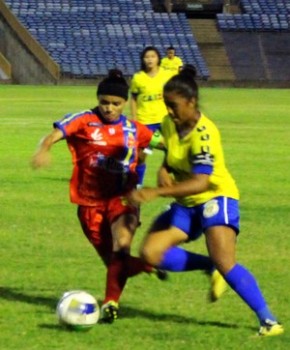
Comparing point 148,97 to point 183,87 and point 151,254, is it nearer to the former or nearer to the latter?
point 151,254

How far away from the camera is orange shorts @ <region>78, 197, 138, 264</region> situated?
8391mm

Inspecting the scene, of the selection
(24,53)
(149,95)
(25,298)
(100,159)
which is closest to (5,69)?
(24,53)

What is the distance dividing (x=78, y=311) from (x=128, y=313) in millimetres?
885

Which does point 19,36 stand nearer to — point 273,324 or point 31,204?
point 31,204

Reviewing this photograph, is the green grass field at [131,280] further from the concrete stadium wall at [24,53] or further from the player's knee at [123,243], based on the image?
the concrete stadium wall at [24,53]

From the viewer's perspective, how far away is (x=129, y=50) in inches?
2377

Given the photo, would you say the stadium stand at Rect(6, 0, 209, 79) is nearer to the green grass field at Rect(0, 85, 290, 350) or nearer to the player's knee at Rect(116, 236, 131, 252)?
the green grass field at Rect(0, 85, 290, 350)

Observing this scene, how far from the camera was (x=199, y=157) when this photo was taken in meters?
7.56

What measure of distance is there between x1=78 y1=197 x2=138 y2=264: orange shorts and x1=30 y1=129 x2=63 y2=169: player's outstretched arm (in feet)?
1.83

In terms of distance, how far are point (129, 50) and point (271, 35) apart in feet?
23.9

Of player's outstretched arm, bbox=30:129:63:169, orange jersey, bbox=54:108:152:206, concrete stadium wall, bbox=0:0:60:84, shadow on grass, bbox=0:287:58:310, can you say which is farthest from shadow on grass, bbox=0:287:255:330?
concrete stadium wall, bbox=0:0:60:84

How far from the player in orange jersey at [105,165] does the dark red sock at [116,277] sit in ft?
0.30

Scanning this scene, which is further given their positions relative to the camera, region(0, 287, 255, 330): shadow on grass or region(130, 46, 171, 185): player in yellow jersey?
region(130, 46, 171, 185): player in yellow jersey

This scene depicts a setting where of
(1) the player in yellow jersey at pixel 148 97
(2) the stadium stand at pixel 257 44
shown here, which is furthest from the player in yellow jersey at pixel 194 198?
(2) the stadium stand at pixel 257 44
